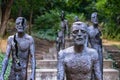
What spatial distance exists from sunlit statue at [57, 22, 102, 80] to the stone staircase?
348 inches

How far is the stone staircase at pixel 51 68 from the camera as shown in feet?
45.0

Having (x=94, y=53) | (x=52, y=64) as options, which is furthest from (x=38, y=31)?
(x=94, y=53)

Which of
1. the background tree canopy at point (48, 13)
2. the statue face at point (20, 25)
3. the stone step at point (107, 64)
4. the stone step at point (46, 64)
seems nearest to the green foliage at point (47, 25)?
the background tree canopy at point (48, 13)

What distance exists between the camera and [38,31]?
82.7 ft

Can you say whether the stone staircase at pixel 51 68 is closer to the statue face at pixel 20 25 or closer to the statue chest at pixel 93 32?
the statue chest at pixel 93 32

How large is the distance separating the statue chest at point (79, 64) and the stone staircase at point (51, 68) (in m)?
8.84

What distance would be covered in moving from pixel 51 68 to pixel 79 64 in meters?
10.5

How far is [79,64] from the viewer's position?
4535 mm

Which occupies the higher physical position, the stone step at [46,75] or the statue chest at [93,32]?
the statue chest at [93,32]

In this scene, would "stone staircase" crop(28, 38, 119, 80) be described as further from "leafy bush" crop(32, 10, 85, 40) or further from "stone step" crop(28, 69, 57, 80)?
"leafy bush" crop(32, 10, 85, 40)


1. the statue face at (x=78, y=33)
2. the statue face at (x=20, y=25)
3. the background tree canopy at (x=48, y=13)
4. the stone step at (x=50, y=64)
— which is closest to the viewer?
the statue face at (x=78, y=33)

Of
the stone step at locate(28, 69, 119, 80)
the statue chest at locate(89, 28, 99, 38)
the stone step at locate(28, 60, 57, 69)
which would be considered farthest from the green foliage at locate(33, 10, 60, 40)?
the statue chest at locate(89, 28, 99, 38)

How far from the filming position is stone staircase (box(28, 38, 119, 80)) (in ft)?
45.0

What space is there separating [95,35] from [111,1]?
546cm
